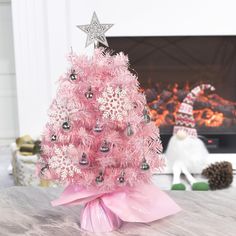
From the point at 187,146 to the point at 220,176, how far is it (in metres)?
0.24

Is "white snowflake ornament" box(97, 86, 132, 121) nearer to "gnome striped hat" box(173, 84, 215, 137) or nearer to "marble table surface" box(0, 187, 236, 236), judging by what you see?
"marble table surface" box(0, 187, 236, 236)

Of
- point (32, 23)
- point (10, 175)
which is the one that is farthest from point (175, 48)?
point (10, 175)

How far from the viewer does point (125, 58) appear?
Result: 89 centimetres

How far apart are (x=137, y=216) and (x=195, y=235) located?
124 millimetres

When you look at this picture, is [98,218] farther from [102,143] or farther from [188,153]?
[188,153]

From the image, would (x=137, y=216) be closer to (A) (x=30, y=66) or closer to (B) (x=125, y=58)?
(B) (x=125, y=58)

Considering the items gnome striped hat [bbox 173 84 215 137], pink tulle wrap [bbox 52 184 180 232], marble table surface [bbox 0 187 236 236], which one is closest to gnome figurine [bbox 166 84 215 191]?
gnome striped hat [bbox 173 84 215 137]

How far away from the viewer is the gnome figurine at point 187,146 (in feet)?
7.18

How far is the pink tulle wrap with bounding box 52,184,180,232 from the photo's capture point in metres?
0.87

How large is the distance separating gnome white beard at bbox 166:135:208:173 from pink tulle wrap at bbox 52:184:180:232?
1.30 m

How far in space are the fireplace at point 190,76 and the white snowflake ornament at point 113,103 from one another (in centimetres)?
153

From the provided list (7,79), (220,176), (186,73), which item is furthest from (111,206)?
(7,79)

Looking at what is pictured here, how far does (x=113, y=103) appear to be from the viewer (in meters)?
0.84

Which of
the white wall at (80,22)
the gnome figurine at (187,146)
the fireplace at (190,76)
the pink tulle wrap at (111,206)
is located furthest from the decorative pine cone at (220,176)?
the pink tulle wrap at (111,206)
